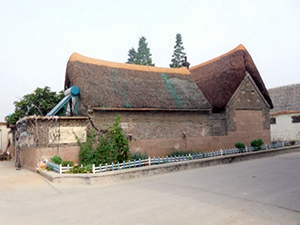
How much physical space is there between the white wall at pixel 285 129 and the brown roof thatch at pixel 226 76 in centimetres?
510

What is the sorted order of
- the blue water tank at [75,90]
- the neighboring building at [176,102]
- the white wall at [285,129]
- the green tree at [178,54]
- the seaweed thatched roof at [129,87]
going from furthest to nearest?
the green tree at [178,54] → the white wall at [285,129] → the neighboring building at [176,102] → the seaweed thatched roof at [129,87] → the blue water tank at [75,90]

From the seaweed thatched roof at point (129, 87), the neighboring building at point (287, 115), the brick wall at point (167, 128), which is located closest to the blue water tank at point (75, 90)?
the seaweed thatched roof at point (129, 87)

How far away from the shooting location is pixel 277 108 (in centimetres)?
2447

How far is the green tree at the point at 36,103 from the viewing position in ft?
63.8

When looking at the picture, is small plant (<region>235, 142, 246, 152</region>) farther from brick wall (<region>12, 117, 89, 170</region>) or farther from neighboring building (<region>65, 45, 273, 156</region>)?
brick wall (<region>12, 117, 89, 170</region>)

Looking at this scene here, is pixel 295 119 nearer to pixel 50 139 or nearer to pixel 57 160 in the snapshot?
pixel 57 160

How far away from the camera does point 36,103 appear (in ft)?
65.2

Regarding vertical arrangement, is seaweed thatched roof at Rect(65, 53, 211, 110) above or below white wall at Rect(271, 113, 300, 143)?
above

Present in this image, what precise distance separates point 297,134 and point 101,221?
21.9 meters

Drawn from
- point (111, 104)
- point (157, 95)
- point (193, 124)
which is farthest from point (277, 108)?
point (111, 104)

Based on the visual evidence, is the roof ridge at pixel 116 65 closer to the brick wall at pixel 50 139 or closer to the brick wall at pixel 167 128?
the brick wall at pixel 167 128

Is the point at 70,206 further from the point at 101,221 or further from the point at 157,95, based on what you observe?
the point at 157,95

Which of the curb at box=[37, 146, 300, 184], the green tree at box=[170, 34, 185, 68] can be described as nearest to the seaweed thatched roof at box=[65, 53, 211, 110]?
the curb at box=[37, 146, 300, 184]

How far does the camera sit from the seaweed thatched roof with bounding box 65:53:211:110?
527 inches
